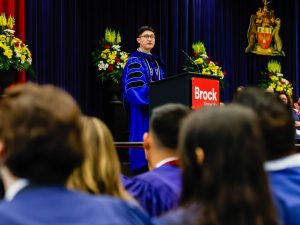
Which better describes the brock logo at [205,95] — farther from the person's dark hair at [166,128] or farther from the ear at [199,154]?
the ear at [199,154]

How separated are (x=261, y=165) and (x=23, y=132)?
0.56 m

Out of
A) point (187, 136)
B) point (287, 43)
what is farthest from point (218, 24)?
point (187, 136)

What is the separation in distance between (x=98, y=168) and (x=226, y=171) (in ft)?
2.14

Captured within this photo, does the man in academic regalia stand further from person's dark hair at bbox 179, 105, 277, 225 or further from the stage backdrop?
person's dark hair at bbox 179, 105, 277, 225

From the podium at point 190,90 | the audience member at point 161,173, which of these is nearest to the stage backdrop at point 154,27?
the podium at point 190,90

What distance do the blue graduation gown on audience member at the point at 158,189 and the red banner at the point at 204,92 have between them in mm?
2528

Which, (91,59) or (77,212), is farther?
(91,59)

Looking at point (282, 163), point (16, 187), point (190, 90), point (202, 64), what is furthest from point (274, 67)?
point (16, 187)

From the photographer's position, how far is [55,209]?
1216mm

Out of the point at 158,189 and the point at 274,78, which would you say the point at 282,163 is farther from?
the point at 274,78

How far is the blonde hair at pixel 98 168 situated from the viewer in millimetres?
1832

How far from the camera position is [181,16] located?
10.1 meters

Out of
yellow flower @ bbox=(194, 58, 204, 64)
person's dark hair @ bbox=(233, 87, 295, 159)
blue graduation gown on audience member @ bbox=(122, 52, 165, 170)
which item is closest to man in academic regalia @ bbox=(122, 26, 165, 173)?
blue graduation gown on audience member @ bbox=(122, 52, 165, 170)

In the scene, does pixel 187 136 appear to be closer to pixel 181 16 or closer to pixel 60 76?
pixel 60 76
